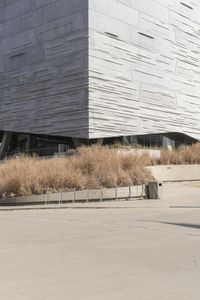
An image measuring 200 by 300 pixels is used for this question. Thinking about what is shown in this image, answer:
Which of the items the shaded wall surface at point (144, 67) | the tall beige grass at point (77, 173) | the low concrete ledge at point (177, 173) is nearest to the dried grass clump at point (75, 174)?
the tall beige grass at point (77, 173)

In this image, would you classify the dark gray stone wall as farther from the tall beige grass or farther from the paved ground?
the paved ground

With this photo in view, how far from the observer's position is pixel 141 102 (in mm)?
44094

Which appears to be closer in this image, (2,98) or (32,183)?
(32,183)

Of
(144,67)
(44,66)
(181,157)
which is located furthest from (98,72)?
(181,157)

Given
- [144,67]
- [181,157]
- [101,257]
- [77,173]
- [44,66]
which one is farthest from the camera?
[144,67]

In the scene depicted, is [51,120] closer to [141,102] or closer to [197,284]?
[141,102]

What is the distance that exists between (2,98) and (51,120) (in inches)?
303

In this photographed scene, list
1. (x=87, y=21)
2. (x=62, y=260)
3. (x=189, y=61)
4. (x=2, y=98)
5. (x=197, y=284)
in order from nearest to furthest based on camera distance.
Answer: (x=197, y=284) → (x=62, y=260) → (x=87, y=21) → (x=2, y=98) → (x=189, y=61)

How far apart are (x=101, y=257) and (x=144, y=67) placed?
38.4m

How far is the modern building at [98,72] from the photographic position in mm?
40562

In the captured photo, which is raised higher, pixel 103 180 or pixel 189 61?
pixel 189 61

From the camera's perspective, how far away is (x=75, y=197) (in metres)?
20.2

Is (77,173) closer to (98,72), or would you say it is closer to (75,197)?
(75,197)

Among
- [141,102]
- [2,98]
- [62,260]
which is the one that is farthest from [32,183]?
[2,98]
